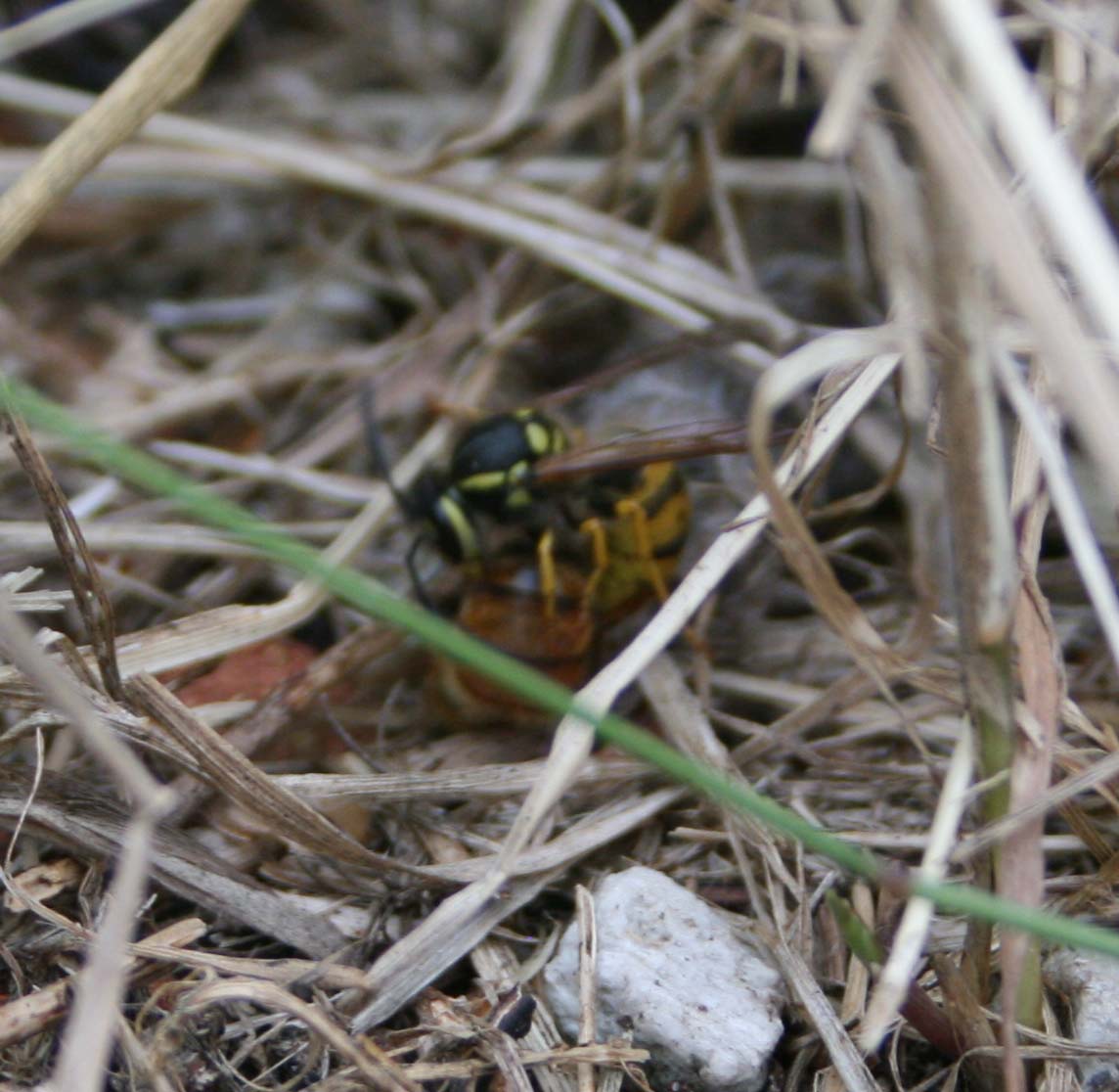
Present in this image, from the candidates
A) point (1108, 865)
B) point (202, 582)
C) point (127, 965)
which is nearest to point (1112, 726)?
point (1108, 865)

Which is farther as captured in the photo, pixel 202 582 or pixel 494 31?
pixel 494 31

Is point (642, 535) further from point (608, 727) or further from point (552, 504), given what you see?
point (608, 727)

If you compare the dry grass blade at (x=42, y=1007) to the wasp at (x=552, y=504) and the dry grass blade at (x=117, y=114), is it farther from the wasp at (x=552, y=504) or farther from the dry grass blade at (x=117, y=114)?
the dry grass blade at (x=117, y=114)

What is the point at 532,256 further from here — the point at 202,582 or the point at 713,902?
the point at 713,902

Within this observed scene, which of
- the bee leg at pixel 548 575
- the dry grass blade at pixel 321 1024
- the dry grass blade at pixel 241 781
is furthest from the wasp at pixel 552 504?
the dry grass blade at pixel 321 1024

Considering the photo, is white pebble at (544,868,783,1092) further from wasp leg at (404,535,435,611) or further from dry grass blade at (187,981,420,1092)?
wasp leg at (404,535,435,611)

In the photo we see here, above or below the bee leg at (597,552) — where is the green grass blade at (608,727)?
above

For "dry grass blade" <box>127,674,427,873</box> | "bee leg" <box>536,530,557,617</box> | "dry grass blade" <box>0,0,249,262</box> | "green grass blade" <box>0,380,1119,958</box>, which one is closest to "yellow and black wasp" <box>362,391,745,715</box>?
"bee leg" <box>536,530,557,617</box>
